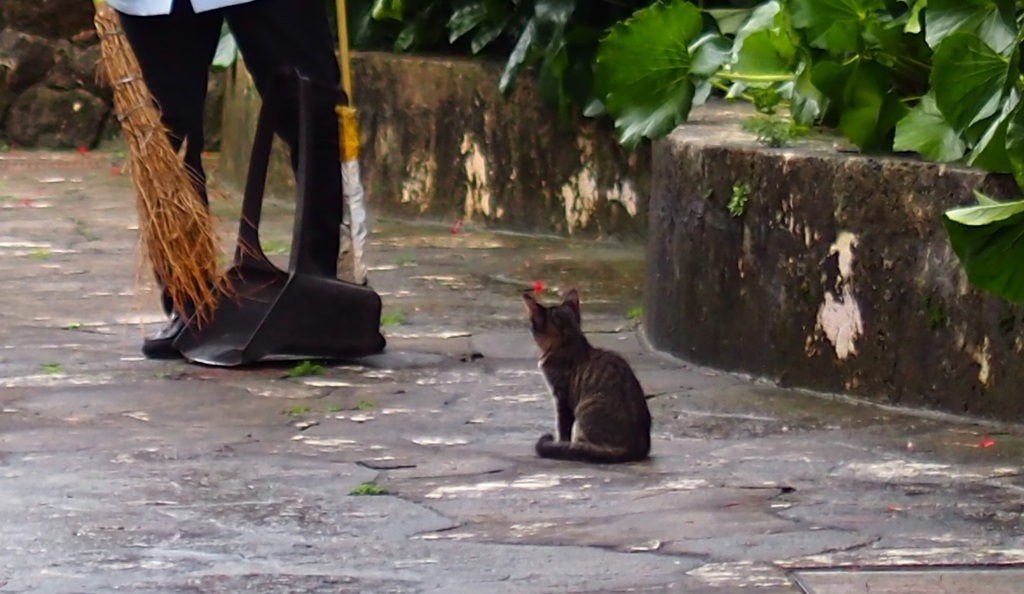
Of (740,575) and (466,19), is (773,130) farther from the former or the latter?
(466,19)

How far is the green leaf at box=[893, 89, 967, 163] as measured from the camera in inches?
147

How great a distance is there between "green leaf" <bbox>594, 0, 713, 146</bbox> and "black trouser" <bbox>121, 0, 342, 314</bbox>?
0.72m

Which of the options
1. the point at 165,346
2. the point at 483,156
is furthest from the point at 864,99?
the point at 483,156

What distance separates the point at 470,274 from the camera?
5594 mm

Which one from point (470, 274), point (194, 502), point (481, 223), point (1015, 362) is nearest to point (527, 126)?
point (481, 223)

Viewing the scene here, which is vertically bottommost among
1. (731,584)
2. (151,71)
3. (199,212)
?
(731,584)

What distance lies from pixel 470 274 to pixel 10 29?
15.7 feet

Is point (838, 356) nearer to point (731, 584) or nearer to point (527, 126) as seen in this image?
point (731, 584)

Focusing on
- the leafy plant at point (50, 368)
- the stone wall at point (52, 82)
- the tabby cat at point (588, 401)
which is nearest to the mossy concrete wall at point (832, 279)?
the tabby cat at point (588, 401)

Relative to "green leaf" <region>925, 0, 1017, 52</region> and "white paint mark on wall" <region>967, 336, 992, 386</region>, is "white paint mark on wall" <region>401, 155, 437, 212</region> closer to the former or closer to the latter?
"green leaf" <region>925, 0, 1017, 52</region>

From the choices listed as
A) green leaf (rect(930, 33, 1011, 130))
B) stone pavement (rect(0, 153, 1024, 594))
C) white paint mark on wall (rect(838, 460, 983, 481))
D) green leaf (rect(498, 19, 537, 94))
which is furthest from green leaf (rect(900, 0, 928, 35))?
green leaf (rect(498, 19, 537, 94))

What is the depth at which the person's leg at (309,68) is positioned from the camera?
164 inches

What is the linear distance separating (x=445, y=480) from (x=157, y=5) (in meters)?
1.47

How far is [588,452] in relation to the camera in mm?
3361
